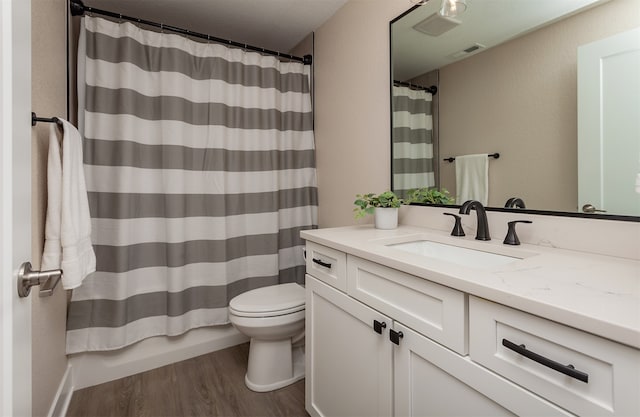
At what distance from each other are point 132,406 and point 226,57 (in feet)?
7.12

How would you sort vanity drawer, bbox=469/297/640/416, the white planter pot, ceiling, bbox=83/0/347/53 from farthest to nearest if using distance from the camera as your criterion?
ceiling, bbox=83/0/347/53
the white planter pot
vanity drawer, bbox=469/297/640/416

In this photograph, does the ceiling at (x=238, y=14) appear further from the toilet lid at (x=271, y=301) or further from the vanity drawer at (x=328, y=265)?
the toilet lid at (x=271, y=301)

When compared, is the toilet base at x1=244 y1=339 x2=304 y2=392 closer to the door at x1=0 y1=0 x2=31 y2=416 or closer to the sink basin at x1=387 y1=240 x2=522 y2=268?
the sink basin at x1=387 y1=240 x2=522 y2=268

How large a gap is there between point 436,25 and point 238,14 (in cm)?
137

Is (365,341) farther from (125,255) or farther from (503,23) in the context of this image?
(125,255)

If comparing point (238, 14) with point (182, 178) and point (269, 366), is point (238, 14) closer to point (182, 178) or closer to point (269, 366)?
point (182, 178)

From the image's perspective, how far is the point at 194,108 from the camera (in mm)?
2023

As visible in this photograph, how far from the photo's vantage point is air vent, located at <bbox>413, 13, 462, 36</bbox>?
4.77 ft

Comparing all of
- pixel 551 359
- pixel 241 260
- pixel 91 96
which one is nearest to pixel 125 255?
pixel 241 260

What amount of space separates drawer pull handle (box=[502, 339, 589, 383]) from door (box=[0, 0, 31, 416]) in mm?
953

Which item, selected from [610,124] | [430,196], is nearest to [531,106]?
[610,124]

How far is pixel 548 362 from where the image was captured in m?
0.60

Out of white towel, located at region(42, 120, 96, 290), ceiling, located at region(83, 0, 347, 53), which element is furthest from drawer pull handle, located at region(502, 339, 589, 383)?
ceiling, located at region(83, 0, 347, 53)

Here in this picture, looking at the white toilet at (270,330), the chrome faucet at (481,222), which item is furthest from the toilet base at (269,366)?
the chrome faucet at (481,222)
